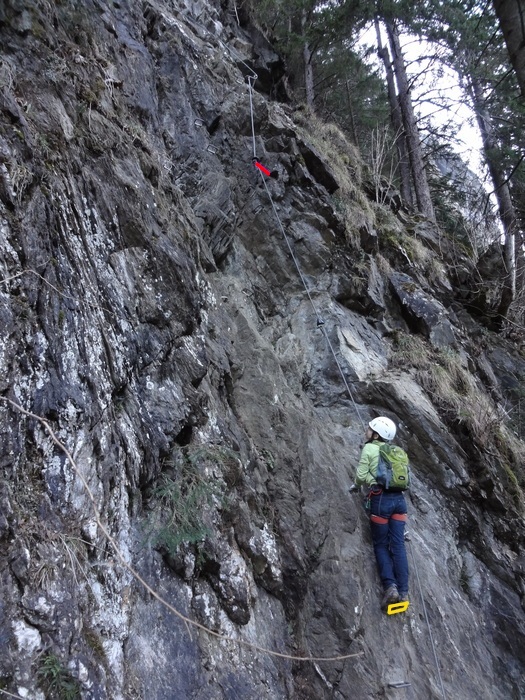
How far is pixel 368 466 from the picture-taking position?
16.6 feet

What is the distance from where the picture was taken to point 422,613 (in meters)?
4.84

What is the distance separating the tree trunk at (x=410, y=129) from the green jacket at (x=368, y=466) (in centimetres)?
800

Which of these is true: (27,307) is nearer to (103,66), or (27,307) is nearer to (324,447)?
(324,447)

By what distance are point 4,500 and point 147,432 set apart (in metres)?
1.40

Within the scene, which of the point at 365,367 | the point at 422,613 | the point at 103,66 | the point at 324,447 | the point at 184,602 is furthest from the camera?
the point at 365,367

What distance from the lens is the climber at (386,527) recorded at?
186 inches

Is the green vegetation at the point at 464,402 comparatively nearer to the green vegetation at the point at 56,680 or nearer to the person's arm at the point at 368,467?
the person's arm at the point at 368,467

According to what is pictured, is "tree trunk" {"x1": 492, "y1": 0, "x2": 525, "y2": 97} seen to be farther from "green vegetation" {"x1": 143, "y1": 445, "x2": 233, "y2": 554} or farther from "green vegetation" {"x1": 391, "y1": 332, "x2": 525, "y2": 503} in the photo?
"green vegetation" {"x1": 143, "y1": 445, "x2": 233, "y2": 554}

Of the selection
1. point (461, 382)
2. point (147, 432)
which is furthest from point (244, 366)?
point (461, 382)

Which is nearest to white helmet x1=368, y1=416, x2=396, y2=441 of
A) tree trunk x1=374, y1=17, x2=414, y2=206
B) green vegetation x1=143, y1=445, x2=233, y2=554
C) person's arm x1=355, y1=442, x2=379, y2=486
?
person's arm x1=355, y1=442, x2=379, y2=486

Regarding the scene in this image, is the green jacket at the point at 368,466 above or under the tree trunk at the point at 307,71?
under

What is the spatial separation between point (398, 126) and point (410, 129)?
113 cm

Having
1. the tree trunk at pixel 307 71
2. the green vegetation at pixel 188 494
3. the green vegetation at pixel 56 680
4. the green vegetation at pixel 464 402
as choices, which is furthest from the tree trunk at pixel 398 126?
the green vegetation at pixel 56 680

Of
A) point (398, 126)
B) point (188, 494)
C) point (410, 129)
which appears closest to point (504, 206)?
point (410, 129)
